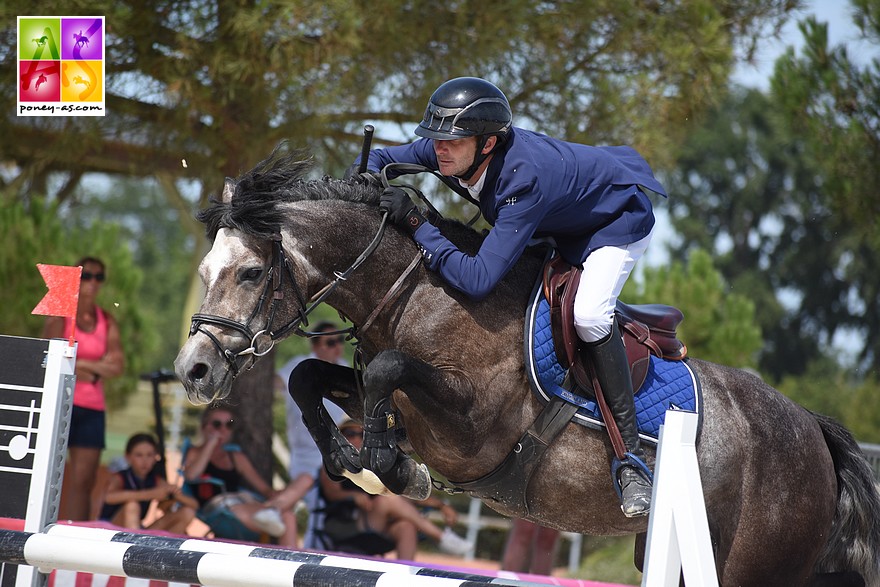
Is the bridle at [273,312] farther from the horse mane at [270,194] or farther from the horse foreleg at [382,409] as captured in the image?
the horse foreleg at [382,409]

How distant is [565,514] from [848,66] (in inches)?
216

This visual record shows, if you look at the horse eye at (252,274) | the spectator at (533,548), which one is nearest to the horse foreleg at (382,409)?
the horse eye at (252,274)

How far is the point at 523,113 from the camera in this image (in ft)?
22.3

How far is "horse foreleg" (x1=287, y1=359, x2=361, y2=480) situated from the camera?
3504 millimetres

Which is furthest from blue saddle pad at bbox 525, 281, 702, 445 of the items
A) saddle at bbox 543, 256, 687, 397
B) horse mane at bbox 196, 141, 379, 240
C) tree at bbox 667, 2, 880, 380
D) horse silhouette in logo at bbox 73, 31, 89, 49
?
tree at bbox 667, 2, 880, 380

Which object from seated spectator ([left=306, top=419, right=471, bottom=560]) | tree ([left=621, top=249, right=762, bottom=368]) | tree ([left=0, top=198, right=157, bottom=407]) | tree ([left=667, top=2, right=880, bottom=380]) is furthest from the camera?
tree ([left=667, top=2, right=880, bottom=380])

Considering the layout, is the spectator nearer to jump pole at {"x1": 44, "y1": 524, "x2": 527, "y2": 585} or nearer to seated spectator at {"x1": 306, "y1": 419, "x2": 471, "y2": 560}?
seated spectator at {"x1": 306, "y1": 419, "x2": 471, "y2": 560}

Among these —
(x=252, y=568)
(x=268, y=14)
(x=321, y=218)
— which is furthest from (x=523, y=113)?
(x=252, y=568)

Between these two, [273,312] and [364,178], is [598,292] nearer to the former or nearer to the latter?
[364,178]

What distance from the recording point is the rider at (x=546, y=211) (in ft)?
10.7

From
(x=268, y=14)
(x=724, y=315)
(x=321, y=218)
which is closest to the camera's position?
(x=321, y=218)

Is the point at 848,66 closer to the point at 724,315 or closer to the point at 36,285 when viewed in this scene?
the point at 724,315

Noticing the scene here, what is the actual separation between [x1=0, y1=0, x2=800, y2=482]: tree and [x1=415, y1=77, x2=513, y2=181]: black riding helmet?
2.39 meters

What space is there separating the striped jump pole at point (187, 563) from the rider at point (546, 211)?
3.13 ft
